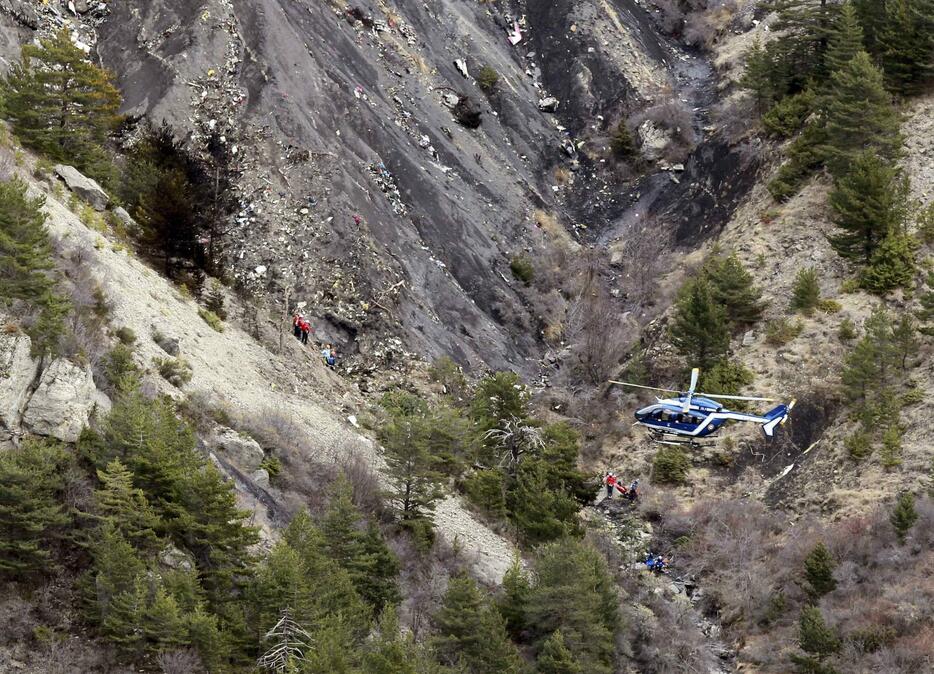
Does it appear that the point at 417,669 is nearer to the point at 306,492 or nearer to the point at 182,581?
the point at 182,581

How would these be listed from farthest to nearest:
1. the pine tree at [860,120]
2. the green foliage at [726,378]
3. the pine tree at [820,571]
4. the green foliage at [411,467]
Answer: the pine tree at [860,120] < the green foliage at [726,378] < the pine tree at [820,571] < the green foliage at [411,467]

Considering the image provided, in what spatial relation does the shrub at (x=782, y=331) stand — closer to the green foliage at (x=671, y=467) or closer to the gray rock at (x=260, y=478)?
the green foliage at (x=671, y=467)

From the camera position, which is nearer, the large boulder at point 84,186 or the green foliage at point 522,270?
the large boulder at point 84,186

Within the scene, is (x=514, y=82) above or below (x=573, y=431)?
above

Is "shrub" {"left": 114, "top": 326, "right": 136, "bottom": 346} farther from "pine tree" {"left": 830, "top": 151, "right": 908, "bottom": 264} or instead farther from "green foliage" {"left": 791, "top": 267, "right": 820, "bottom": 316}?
"pine tree" {"left": 830, "top": 151, "right": 908, "bottom": 264}

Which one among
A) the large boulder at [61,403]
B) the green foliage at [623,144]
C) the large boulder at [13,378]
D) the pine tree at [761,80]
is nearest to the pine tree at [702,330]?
the pine tree at [761,80]

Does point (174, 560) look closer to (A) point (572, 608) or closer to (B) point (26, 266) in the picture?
(B) point (26, 266)

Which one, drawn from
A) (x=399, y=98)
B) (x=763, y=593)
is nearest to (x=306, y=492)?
(x=763, y=593)

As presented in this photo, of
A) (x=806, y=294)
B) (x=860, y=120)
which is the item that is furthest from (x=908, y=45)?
(x=806, y=294)
